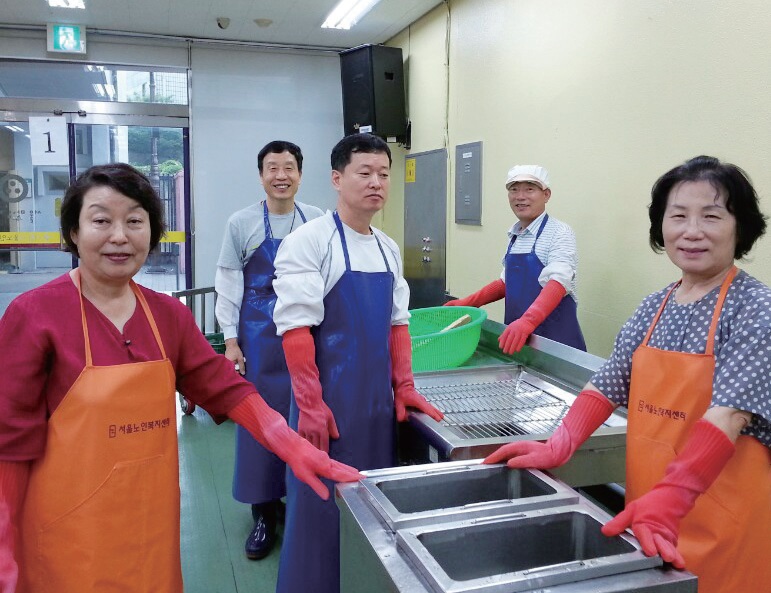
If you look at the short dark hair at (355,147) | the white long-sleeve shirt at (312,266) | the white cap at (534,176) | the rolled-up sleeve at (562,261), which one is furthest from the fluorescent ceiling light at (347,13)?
the white long-sleeve shirt at (312,266)

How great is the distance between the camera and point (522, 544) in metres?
1.10

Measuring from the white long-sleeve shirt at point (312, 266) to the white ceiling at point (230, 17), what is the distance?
338cm

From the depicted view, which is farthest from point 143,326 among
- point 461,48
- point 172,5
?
point 172,5

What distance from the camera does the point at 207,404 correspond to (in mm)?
1486

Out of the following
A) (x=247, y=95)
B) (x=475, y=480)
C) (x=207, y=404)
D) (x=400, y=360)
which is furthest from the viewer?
(x=247, y=95)

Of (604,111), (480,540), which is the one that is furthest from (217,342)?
(480,540)

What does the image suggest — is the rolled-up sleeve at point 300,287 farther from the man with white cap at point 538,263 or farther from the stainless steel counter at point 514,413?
the man with white cap at point 538,263

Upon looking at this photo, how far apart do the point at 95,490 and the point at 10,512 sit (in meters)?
0.14

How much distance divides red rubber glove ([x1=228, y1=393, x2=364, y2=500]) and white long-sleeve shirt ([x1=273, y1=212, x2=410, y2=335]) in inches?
13.0

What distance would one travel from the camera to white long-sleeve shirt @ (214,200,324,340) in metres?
2.62

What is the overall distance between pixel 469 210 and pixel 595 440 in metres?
2.99

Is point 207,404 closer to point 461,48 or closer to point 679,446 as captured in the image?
point 679,446

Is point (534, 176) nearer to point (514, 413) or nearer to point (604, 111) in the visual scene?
point (604, 111)

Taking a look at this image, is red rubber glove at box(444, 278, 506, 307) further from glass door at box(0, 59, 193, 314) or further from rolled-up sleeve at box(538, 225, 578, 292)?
glass door at box(0, 59, 193, 314)
